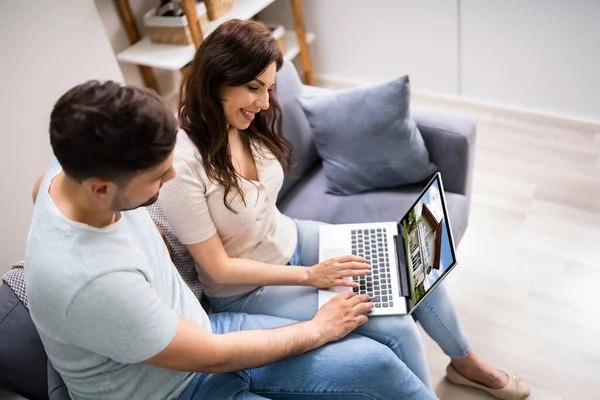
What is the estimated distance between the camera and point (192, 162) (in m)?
1.22

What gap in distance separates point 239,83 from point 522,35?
167 centimetres

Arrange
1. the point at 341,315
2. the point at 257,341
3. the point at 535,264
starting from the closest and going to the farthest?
the point at 257,341, the point at 341,315, the point at 535,264

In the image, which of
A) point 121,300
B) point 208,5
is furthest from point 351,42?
point 121,300

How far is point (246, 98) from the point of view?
1241 millimetres

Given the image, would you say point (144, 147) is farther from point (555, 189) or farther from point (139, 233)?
point (555, 189)

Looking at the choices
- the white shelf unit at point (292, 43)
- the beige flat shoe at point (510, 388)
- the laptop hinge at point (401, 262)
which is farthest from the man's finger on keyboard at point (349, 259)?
the white shelf unit at point (292, 43)

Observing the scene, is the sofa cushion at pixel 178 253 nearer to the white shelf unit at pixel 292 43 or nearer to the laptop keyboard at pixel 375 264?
the laptop keyboard at pixel 375 264

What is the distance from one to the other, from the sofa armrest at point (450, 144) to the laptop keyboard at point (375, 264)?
1.23 ft

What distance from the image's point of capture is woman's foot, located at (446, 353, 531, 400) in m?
1.55

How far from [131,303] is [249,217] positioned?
1.56 ft

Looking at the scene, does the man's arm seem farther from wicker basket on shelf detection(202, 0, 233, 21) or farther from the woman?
wicker basket on shelf detection(202, 0, 233, 21)

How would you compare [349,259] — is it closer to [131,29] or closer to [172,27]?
[172,27]

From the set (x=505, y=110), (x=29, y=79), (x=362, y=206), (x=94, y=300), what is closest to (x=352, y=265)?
(x=362, y=206)

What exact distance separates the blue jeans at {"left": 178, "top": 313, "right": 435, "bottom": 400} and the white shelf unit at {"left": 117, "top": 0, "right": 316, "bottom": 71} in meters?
1.55
